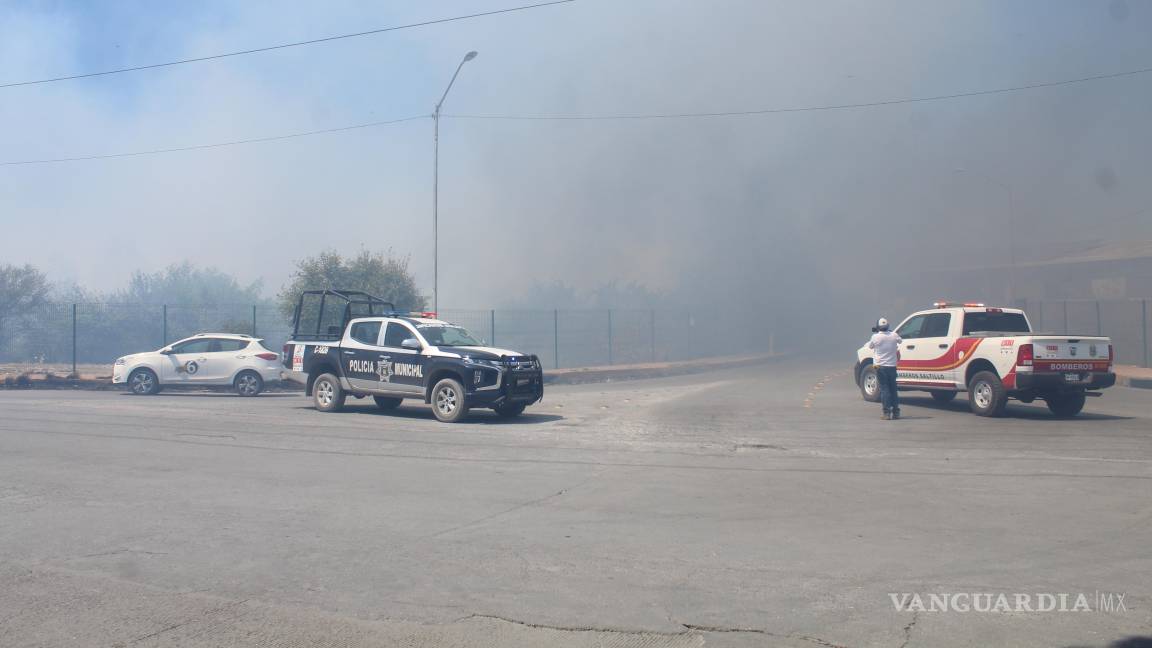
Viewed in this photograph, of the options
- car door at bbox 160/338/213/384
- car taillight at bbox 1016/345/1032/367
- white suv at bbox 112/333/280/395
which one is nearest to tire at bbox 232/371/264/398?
white suv at bbox 112/333/280/395

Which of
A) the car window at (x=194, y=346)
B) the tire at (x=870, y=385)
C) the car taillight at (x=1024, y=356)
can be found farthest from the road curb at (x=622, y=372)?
the car taillight at (x=1024, y=356)

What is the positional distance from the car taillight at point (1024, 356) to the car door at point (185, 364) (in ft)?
57.6

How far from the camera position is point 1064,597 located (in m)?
5.22

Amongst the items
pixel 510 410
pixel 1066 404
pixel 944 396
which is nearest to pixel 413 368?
pixel 510 410

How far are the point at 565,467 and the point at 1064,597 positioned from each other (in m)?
5.77

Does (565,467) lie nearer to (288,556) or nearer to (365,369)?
(288,556)

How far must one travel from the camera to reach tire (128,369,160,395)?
70.2 feet

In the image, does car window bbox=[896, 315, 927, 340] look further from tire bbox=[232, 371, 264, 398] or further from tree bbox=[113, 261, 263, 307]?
tree bbox=[113, 261, 263, 307]

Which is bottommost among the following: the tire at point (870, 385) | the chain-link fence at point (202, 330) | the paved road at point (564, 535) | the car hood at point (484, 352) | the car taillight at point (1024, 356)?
the paved road at point (564, 535)

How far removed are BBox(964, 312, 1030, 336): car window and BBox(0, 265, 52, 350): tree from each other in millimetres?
34879

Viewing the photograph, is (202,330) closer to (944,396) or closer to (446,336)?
(446,336)

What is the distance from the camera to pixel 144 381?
2147cm

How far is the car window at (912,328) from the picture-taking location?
17.1 m

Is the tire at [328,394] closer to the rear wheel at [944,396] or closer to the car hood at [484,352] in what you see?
the car hood at [484,352]
